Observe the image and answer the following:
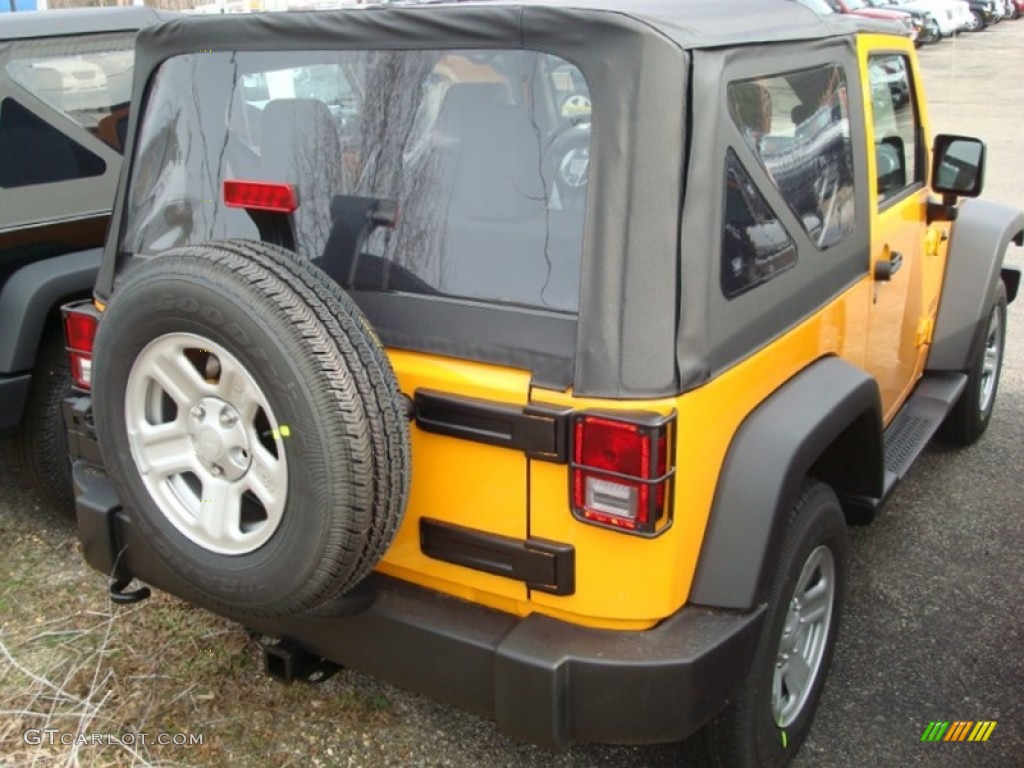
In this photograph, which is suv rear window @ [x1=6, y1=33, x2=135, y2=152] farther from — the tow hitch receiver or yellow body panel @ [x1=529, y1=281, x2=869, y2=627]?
yellow body panel @ [x1=529, y1=281, x2=869, y2=627]

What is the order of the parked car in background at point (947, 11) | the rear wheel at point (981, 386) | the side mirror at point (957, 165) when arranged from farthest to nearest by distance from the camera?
1. the parked car in background at point (947, 11)
2. the rear wheel at point (981, 386)
3. the side mirror at point (957, 165)

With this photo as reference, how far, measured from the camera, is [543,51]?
79.7 inches

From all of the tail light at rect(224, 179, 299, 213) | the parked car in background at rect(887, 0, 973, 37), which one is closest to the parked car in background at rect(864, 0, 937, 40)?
the parked car in background at rect(887, 0, 973, 37)

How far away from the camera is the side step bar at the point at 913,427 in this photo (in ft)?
9.61

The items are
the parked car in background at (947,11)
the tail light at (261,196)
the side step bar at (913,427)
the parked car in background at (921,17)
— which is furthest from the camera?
the parked car in background at (947,11)

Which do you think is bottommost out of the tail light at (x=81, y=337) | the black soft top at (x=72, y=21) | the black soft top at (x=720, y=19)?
the tail light at (x=81, y=337)

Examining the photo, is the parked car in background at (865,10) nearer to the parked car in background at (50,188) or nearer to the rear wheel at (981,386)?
the rear wheel at (981,386)

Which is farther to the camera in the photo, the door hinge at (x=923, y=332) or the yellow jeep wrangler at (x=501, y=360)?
the door hinge at (x=923, y=332)

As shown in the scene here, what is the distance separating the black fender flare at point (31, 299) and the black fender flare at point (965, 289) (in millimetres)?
3213

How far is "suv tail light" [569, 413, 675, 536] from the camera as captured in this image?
193cm

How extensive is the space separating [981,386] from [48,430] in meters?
3.78

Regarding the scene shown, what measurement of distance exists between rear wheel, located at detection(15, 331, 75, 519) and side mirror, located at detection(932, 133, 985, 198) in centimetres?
322

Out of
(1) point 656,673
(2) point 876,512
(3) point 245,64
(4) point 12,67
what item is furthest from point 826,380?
(4) point 12,67

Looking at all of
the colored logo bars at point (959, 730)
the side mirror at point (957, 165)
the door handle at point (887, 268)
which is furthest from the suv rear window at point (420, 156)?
the side mirror at point (957, 165)
